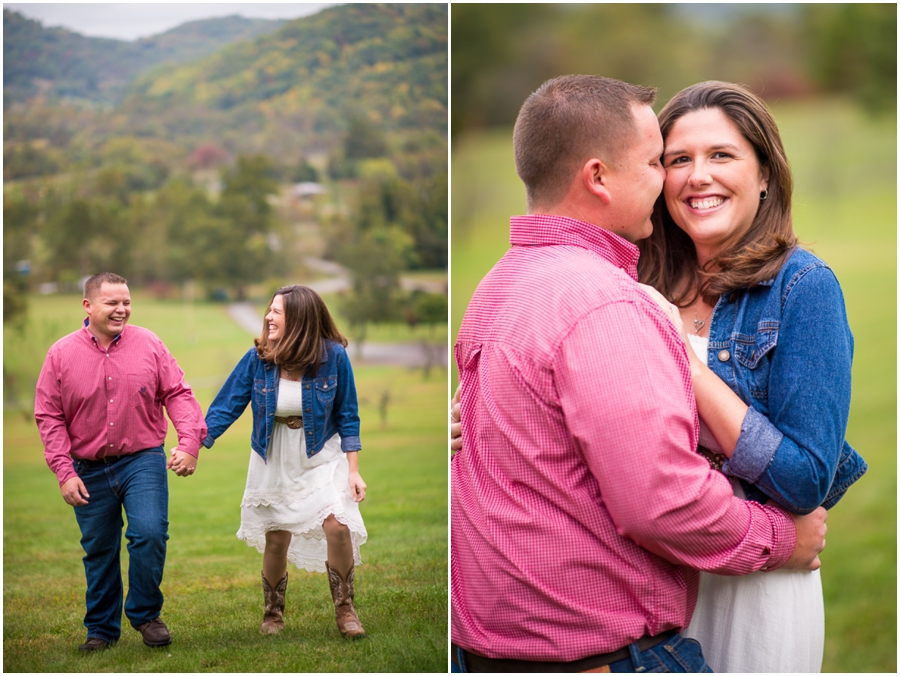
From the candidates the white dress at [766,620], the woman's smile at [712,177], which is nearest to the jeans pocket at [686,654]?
the white dress at [766,620]

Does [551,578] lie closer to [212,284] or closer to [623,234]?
[623,234]

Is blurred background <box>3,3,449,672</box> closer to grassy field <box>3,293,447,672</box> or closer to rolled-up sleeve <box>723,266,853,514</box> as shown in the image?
grassy field <box>3,293,447,672</box>

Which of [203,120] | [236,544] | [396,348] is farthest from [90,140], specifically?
[236,544]

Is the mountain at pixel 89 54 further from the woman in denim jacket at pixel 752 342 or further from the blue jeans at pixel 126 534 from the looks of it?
the woman in denim jacket at pixel 752 342

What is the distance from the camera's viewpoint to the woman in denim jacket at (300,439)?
8.34 ft

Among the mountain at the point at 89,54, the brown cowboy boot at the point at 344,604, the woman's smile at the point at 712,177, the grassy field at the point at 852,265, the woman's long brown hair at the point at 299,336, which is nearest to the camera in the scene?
the woman's smile at the point at 712,177

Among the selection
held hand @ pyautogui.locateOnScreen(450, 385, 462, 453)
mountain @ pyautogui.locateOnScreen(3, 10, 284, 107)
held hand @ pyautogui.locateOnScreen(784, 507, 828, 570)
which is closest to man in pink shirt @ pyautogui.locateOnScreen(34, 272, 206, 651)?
held hand @ pyautogui.locateOnScreen(450, 385, 462, 453)

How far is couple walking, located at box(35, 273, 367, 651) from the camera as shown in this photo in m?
2.43

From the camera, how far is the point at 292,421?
258 centimetres

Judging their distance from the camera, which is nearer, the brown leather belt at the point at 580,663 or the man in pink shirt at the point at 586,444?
the man in pink shirt at the point at 586,444

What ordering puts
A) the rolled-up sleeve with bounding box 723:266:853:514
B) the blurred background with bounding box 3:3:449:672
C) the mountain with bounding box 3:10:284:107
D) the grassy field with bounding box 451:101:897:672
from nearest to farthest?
1. the rolled-up sleeve with bounding box 723:266:853:514
2. the blurred background with bounding box 3:3:449:672
3. the mountain with bounding box 3:10:284:107
4. the grassy field with bounding box 451:101:897:672

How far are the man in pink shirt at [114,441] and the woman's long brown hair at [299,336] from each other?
28cm

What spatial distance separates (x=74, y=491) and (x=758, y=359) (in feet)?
6.22

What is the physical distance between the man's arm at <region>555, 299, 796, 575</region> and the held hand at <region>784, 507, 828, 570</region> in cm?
30
